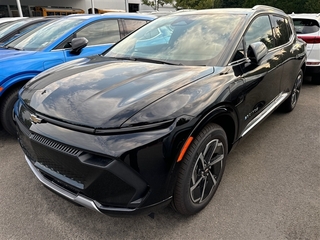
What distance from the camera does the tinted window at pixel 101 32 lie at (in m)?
4.33

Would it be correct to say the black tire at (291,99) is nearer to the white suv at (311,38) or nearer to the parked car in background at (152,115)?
the parked car in background at (152,115)

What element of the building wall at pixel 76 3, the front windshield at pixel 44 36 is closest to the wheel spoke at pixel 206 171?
the front windshield at pixel 44 36

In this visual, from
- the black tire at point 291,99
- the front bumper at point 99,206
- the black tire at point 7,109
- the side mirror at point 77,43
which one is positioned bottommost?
the black tire at point 291,99

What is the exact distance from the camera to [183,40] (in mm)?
2723

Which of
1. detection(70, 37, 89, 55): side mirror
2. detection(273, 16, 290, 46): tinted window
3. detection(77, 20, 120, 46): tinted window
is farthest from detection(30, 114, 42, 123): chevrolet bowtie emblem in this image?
detection(273, 16, 290, 46): tinted window

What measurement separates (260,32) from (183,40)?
1.00 m

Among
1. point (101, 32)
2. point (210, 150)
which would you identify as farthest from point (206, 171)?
point (101, 32)

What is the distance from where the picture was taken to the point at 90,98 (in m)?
1.87

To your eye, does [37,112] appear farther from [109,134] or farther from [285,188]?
[285,188]

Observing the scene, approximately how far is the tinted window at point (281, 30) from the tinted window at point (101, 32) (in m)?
2.75

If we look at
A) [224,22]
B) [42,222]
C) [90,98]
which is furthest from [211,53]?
[42,222]

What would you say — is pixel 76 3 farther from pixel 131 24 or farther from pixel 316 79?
pixel 316 79

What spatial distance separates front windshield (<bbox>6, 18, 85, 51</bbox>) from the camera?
399cm

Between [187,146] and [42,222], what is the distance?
1400 mm
